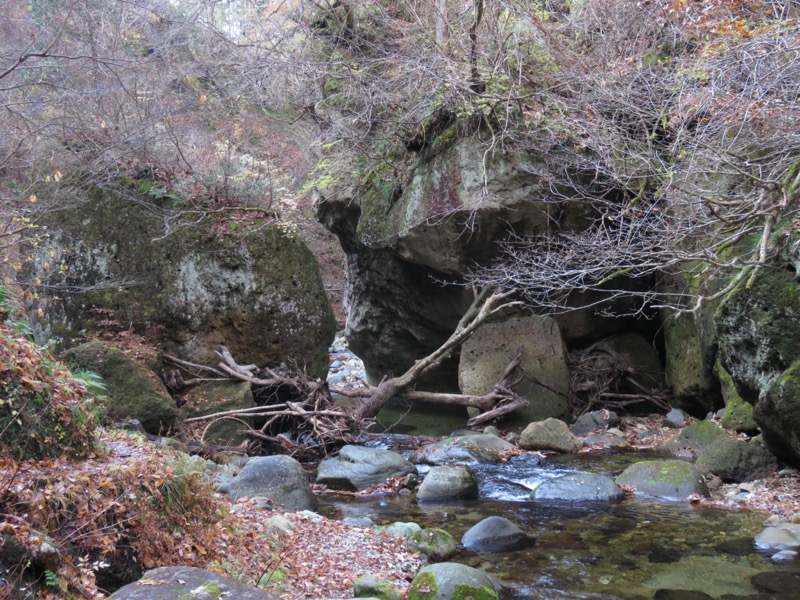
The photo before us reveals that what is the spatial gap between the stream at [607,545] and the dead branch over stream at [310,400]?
247cm

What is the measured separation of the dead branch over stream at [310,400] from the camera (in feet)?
35.1

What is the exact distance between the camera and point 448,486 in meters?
8.35

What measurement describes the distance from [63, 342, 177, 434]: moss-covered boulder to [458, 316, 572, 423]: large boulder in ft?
20.5

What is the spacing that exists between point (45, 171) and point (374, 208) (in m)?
6.35

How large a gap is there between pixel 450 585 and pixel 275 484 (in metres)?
3.05

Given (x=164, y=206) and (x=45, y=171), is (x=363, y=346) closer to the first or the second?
(x=164, y=206)

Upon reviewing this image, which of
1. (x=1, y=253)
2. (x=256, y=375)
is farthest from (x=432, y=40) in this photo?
(x=1, y=253)

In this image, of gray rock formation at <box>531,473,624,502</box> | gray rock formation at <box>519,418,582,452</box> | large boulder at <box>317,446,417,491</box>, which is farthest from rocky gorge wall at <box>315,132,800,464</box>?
large boulder at <box>317,446,417,491</box>

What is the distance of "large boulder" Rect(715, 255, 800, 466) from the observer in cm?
698

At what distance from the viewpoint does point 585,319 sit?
13906 mm

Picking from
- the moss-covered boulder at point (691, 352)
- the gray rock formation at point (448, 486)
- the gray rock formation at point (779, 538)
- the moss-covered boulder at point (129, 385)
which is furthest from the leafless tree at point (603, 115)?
the moss-covered boulder at point (129, 385)

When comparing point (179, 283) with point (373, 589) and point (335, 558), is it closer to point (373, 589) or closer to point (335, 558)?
point (335, 558)

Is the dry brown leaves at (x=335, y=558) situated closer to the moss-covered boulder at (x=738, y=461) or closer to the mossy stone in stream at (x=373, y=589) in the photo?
the mossy stone in stream at (x=373, y=589)

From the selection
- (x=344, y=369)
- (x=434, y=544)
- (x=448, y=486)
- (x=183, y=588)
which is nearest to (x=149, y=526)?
(x=183, y=588)
